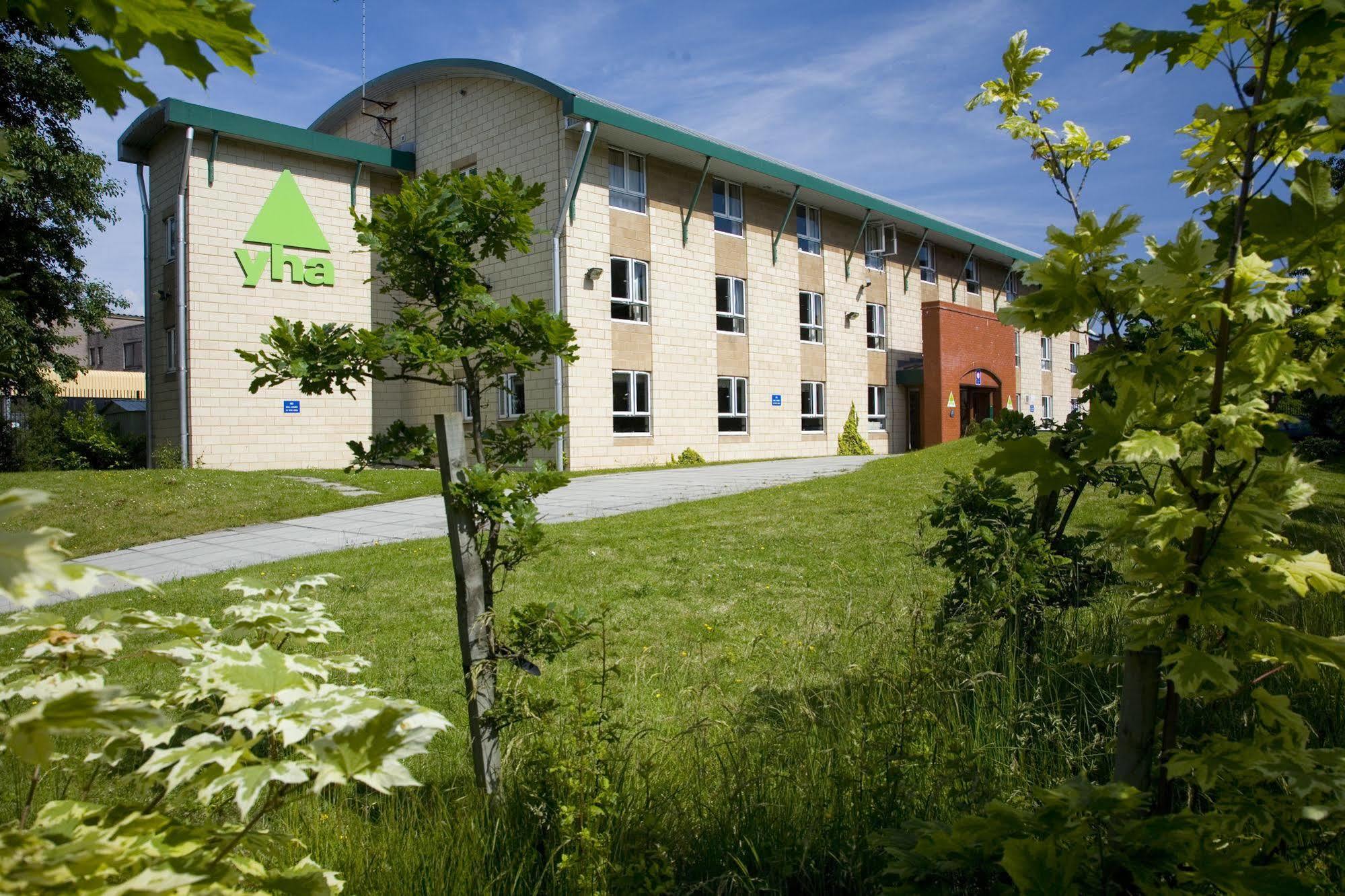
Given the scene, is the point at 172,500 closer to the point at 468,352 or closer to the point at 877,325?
the point at 468,352

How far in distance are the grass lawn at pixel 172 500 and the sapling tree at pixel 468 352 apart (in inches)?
290

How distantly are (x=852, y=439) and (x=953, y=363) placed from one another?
190 inches

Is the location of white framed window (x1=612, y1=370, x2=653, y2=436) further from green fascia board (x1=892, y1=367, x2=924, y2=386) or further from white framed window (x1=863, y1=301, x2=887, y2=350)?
green fascia board (x1=892, y1=367, x2=924, y2=386)

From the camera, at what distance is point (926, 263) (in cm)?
3241

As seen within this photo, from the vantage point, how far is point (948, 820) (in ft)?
8.04

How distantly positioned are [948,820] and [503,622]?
1.64m

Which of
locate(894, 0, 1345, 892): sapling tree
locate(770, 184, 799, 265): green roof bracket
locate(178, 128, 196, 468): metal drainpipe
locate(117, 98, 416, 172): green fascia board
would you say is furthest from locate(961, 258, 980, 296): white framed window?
locate(894, 0, 1345, 892): sapling tree

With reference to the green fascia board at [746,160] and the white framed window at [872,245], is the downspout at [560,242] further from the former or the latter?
the white framed window at [872,245]

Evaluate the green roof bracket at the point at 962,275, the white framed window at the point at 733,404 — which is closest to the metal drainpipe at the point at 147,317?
the white framed window at the point at 733,404

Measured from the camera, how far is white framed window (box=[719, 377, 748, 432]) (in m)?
23.8

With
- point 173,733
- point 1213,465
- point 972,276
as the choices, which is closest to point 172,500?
point 173,733

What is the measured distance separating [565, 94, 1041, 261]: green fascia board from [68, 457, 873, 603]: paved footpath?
8.19m

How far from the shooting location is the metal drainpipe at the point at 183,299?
18.4 meters

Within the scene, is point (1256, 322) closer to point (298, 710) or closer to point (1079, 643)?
point (298, 710)
